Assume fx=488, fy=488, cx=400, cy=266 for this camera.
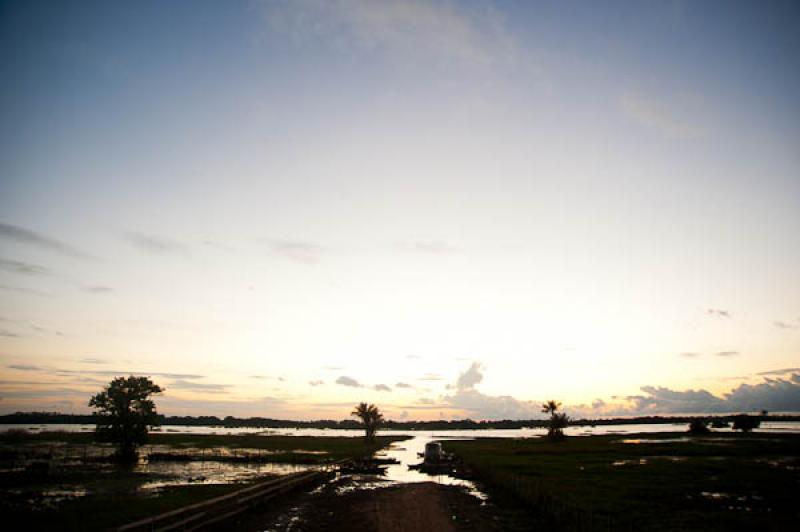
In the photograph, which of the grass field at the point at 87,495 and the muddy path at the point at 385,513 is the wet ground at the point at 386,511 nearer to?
the muddy path at the point at 385,513

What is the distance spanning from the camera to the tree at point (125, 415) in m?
62.8

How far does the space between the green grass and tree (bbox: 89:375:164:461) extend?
43041 millimetres

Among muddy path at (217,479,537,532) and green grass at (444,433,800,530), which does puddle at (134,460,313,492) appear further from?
green grass at (444,433,800,530)

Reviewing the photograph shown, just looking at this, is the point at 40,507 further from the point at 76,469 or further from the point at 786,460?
the point at 786,460

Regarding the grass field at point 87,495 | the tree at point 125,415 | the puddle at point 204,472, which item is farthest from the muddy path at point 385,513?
the tree at point 125,415

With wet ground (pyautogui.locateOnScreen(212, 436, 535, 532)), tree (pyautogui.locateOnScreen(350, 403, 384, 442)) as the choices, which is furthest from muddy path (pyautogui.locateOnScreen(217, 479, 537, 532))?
tree (pyautogui.locateOnScreen(350, 403, 384, 442))

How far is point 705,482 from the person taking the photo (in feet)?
129

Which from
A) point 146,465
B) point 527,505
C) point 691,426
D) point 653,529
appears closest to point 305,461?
point 146,465

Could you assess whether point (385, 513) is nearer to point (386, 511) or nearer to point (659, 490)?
point (386, 511)

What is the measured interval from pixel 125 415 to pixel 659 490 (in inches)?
2407

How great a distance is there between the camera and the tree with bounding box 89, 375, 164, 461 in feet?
206

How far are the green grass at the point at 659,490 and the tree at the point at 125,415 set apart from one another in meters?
43.0

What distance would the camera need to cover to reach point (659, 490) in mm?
35781

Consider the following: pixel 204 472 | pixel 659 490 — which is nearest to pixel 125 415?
pixel 204 472
